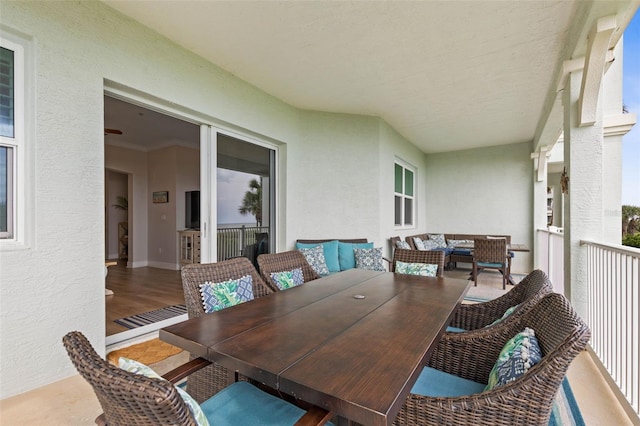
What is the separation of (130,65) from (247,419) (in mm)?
2789

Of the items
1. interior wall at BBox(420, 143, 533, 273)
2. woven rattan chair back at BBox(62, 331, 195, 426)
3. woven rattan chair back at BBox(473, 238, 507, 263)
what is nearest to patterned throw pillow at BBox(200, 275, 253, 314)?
woven rattan chair back at BBox(62, 331, 195, 426)

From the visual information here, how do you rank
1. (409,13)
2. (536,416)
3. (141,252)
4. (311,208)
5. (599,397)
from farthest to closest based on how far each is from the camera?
(141,252) < (311,208) < (409,13) < (599,397) < (536,416)

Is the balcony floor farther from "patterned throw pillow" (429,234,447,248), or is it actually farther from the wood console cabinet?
"patterned throw pillow" (429,234,447,248)

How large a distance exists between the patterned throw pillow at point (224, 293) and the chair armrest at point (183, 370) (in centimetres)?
58

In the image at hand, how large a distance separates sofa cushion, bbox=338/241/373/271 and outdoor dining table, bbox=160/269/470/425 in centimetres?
221

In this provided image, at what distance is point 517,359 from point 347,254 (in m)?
3.26

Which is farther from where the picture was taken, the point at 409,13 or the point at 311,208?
the point at 311,208

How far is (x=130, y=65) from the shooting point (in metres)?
2.51

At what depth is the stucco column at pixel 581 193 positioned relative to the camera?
2.56m

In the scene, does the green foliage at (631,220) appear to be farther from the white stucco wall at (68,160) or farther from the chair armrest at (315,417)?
the white stucco wall at (68,160)

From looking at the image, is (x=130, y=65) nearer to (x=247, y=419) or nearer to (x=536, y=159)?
(x=247, y=419)

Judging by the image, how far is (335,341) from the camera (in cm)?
123

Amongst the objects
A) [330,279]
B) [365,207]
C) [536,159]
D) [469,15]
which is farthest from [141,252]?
[536,159]

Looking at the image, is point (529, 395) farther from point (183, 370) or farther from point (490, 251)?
point (490, 251)
